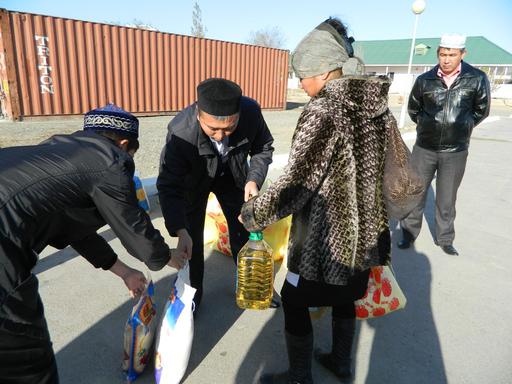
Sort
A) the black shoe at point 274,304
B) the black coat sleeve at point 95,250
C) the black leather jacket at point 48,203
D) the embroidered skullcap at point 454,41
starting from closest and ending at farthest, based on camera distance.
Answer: the black leather jacket at point 48,203, the black coat sleeve at point 95,250, the black shoe at point 274,304, the embroidered skullcap at point 454,41

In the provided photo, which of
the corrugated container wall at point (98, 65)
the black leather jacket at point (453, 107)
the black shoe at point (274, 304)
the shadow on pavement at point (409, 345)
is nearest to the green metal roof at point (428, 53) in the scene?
the corrugated container wall at point (98, 65)

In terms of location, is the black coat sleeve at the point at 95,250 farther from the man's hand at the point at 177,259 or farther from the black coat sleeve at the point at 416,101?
the black coat sleeve at the point at 416,101

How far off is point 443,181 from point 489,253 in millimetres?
935

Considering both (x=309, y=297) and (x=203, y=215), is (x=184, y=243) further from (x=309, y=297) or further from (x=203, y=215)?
(x=309, y=297)

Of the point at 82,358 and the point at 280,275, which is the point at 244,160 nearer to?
the point at 280,275

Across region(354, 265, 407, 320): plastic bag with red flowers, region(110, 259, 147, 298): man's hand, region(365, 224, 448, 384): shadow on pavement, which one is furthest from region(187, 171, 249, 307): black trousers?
region(365, 224, 448, 384): shadow on pavement

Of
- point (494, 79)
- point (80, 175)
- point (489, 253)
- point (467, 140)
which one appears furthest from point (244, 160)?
point (494, 79)

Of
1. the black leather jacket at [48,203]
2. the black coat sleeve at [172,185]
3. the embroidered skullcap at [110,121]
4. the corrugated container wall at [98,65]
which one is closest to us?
the black leather jacket at [48,203]

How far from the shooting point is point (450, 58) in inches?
138

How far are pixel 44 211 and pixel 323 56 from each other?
1.25 meters

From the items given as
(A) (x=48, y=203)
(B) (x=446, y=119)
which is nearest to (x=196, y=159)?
(A) (x=48, y=203)

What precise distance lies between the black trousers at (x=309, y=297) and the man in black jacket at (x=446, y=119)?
92.9 inches

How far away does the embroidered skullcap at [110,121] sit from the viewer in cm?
150

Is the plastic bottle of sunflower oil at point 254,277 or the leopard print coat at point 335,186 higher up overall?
the leopard print coat at point 335,186
